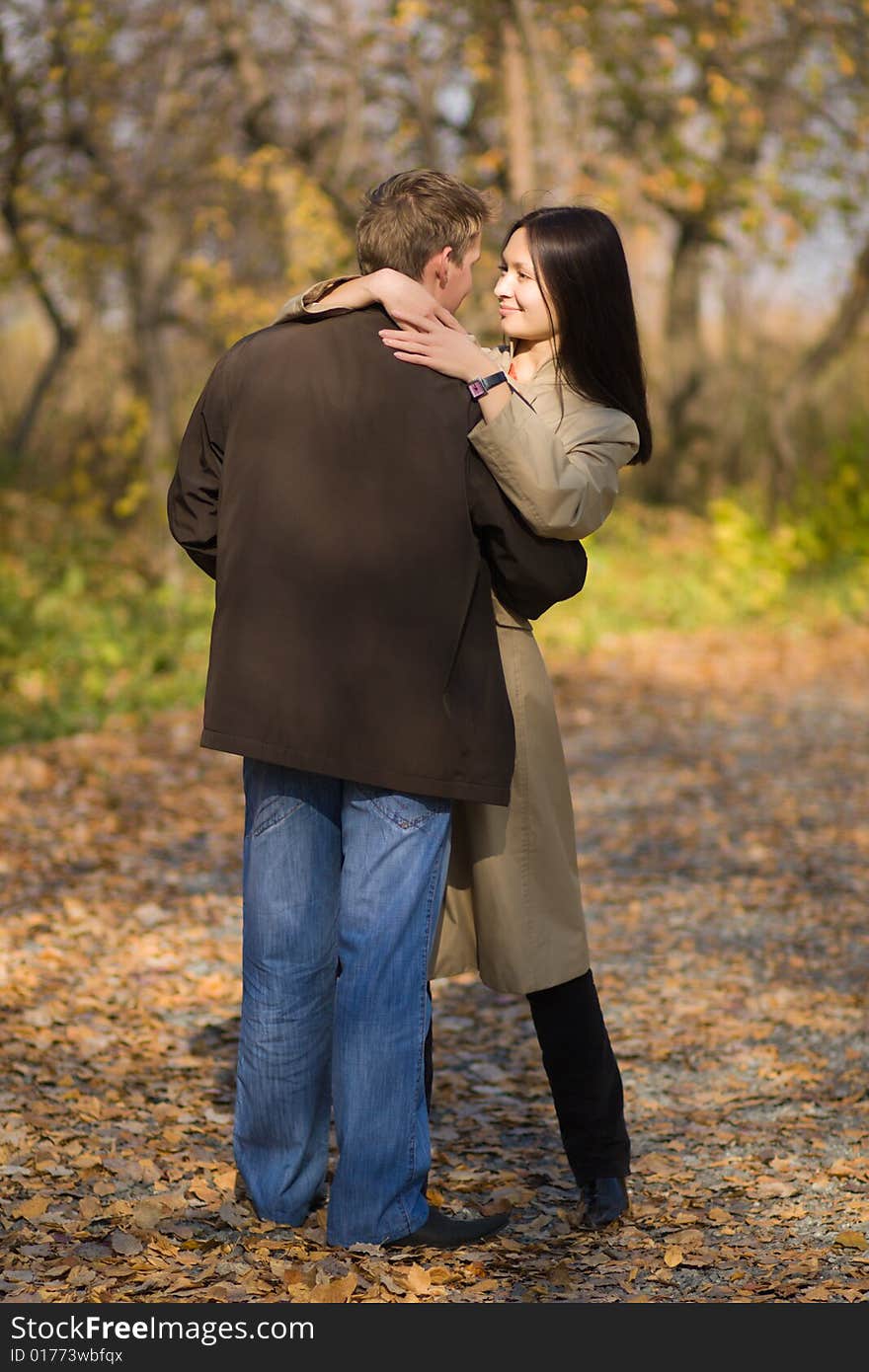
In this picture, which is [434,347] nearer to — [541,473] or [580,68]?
[541,473]

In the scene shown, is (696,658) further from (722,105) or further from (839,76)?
(839,76)

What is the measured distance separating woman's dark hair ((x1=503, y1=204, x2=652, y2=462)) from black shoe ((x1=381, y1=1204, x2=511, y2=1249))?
148cm

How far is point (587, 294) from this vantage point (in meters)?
2.82

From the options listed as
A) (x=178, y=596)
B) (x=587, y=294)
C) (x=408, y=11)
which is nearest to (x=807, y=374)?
(x=408, y=11)

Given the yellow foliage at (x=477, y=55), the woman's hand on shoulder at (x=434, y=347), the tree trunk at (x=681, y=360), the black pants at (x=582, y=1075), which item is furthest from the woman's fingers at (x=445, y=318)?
the tree trunk at (x=681, y=360)

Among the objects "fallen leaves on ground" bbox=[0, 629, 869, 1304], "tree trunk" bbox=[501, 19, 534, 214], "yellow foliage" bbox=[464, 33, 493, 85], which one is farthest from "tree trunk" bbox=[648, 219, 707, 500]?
"fallen leaves on ground" bbox=[0, 629, 869, 1304]

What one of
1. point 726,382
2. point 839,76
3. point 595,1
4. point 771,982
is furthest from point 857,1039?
point 726,382

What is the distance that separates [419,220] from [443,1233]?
5.98ft

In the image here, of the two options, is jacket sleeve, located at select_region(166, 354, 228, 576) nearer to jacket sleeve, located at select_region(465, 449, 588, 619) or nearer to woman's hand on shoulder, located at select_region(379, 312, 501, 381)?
woman's hand on shoulder, located at select_region(379, 312, 501, 381)

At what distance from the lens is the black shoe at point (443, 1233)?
290cm

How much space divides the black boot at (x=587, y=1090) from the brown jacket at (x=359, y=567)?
551mm

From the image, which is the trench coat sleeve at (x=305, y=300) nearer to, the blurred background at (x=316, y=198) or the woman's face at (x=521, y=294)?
the woman's face at (x=521, y=294)

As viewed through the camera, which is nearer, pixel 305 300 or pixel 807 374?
pixel 305 300
